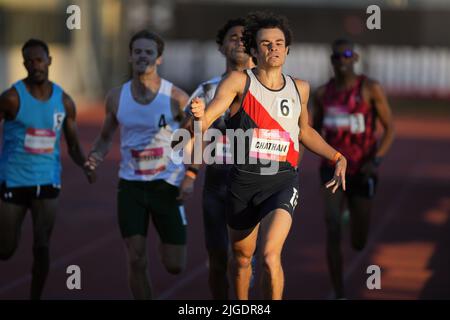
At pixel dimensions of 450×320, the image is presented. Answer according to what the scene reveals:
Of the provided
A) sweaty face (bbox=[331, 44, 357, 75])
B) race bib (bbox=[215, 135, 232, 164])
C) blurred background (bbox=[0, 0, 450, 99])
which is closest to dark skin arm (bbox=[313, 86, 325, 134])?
sweaty face (bbox=[331, 44, 357, 75])

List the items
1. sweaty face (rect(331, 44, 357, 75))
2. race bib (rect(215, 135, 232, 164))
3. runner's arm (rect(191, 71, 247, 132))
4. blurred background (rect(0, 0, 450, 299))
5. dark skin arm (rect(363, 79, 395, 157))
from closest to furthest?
runner's arm (rect(191, 71, 247, 132))
race bib (rect(215, 135, 232, 164))
sweaty face (rect(331, 44, 357, 75))
dark skin arm (rect(363, 79, 395, 157))
blurred background (rect(0, 0, 450, 299))

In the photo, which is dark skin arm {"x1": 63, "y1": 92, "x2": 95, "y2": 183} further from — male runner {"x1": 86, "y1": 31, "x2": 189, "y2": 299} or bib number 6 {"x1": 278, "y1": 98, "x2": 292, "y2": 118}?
bib number 6 {"x1": 278, "y1": 98, "x2": 292, "y2": 118}

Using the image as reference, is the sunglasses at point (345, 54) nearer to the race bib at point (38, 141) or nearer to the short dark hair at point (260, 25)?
the short dark hair at point (260, 25)

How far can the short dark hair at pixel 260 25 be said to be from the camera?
7305mm

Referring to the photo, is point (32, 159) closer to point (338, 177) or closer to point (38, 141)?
point (38, 141)

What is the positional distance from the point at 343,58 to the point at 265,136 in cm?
292

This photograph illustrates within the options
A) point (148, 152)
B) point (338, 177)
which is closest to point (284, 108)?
point (338, 177)

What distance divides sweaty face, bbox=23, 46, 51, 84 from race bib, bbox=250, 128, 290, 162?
234cm

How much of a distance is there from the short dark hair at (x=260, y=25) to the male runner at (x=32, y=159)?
2020 mm

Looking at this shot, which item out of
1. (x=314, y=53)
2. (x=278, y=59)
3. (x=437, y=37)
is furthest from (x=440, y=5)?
(x=278, y=59)

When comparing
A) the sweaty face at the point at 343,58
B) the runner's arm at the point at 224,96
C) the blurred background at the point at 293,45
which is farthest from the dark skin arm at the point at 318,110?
the blurred background at the point at 293,45

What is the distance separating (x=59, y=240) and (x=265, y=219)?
6783mm

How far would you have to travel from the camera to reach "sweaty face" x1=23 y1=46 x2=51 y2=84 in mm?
8688

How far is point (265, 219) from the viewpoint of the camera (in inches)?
278
